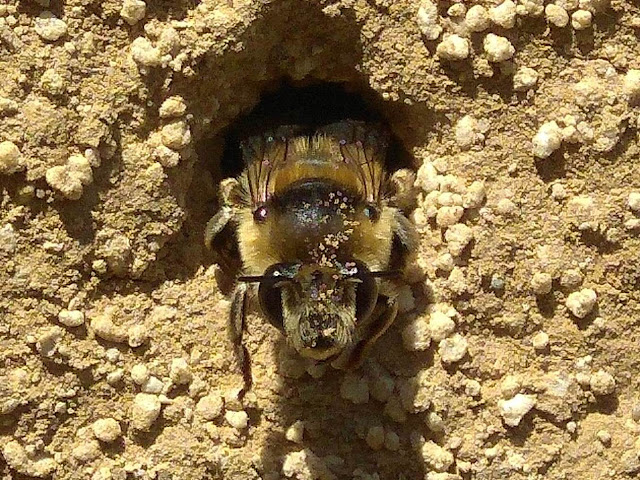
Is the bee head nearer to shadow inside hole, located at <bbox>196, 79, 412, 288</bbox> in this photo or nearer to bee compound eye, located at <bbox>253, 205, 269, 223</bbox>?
bee compound eye, located at <bbox>253, 205, 269, 223</bbox>

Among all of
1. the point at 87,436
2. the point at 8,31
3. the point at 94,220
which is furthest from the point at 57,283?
the point at 8,31

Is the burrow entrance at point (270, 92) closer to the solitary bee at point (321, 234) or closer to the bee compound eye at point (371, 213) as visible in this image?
the solitary bee at point (321, 234)

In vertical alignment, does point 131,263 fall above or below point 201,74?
below

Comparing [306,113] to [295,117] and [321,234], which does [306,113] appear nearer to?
[295,117]

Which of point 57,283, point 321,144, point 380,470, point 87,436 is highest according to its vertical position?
point 321,144

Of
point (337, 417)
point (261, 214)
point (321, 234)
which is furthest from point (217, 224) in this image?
point (337, 417)

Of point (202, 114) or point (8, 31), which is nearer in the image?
point (8, 31)

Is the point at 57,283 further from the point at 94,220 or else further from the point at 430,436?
the point at 430,436
